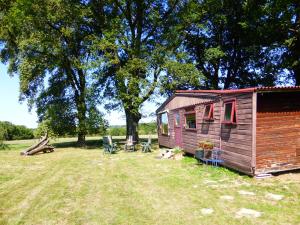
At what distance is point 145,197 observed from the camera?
8.50m

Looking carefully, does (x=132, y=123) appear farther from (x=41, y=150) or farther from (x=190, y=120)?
(x=190, y=120)

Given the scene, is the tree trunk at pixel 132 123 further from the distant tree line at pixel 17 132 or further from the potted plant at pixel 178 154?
the distant tree line at pixel 17 132

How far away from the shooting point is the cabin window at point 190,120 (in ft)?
53.7

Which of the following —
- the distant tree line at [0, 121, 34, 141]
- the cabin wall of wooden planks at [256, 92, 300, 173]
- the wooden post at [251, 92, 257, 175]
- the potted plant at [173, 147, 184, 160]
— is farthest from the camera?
the distant tree line at [0, 121, 34, 141]

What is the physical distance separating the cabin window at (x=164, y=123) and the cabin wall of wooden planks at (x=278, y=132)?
36.2 feet

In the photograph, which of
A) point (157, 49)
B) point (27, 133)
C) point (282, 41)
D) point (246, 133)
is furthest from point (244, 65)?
point (27, 133)

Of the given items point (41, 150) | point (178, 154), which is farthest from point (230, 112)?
point (41, 150)

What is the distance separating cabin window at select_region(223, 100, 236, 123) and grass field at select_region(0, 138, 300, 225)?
205 cm

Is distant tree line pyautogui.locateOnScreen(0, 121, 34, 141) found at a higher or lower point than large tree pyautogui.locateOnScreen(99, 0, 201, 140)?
lower

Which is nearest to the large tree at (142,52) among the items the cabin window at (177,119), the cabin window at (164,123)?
the cabin window at (164,123)

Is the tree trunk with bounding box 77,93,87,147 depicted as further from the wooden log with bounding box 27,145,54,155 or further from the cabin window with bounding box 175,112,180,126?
the cabin window with bounding box 175,112,180,126

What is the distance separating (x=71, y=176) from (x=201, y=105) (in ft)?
23.4

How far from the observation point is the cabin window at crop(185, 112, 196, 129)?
53.7ft

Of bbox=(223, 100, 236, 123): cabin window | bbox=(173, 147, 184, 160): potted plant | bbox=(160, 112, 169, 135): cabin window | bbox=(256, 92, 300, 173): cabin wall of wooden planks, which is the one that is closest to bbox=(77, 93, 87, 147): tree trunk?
bbox=(160, 112, 169, 135): cabin window
